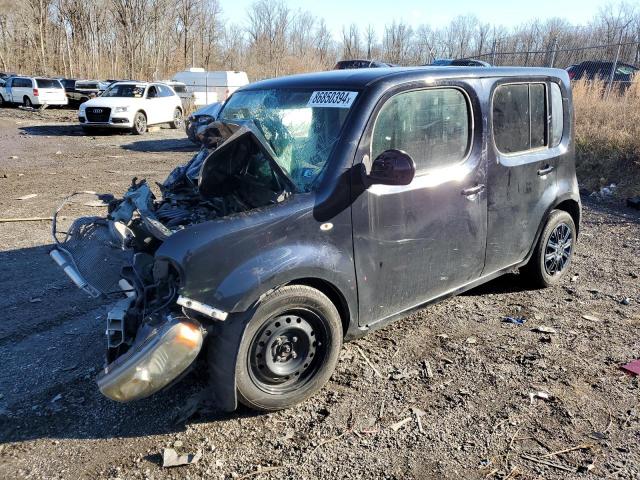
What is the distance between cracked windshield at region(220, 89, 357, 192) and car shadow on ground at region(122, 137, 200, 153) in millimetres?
11903

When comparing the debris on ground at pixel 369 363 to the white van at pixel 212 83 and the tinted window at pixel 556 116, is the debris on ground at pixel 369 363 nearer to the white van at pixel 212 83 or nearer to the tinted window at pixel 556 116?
the tinted window at pixel 556 116

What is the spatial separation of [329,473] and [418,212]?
1.76 meters

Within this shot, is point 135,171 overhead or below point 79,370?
overhead

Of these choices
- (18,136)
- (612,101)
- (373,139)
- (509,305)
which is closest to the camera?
(373,139)

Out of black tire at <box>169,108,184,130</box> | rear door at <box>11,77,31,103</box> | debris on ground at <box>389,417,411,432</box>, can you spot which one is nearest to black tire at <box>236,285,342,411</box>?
debris on ground at <box>389,417,411,432</box>

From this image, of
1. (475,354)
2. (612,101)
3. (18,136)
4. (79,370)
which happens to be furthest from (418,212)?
(18,136)

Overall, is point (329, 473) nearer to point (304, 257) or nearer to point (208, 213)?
point (304, 257)

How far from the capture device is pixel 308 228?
304 cm

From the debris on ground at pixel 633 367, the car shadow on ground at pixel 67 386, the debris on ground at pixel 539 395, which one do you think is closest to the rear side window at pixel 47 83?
the car shadow on ground at pixel 67 386

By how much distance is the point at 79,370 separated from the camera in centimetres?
357

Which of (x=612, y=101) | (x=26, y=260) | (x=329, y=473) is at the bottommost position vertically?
(x=329, y=473)

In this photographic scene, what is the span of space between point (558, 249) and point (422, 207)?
7.29ft

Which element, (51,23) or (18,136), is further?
(51,23)

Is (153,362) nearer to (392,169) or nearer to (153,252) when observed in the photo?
(153,252)
